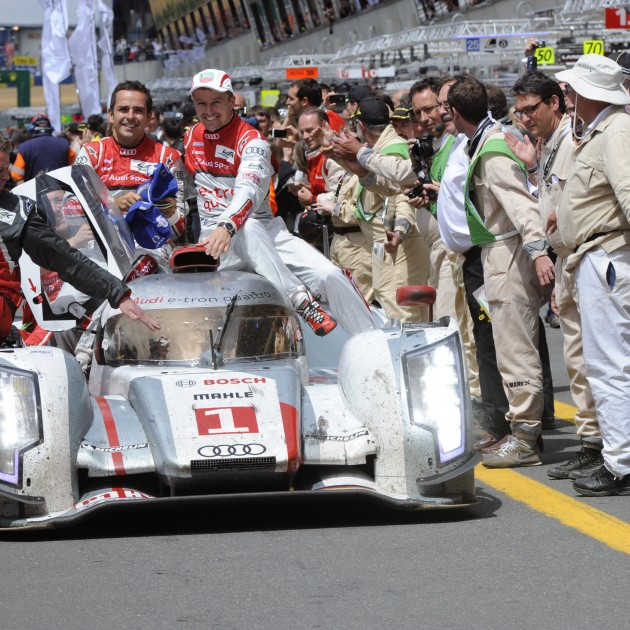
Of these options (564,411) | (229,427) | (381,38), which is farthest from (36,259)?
(381,38)

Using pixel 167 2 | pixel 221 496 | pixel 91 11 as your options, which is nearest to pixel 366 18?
pixel 91 11

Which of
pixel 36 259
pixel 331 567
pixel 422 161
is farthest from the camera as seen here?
pixel 422 161

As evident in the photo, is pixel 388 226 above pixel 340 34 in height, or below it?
below

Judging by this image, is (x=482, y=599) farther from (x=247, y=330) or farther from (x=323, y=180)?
(x=323, y=180)

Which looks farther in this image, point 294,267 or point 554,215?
point 294,267

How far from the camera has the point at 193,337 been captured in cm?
709

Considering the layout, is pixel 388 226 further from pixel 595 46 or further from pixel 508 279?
pixel 595 46

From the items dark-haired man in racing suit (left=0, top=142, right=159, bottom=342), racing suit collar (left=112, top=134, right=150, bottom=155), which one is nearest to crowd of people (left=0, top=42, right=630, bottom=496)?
racing suit collar (left=112, top=134, right=150, bottom=155)

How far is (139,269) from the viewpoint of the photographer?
26.0ft

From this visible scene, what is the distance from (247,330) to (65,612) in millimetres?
2643

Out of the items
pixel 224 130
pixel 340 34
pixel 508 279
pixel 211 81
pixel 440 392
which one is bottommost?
pixel 440 392

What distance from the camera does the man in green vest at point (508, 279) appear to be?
7520mm

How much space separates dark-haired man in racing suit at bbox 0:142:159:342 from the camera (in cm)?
691

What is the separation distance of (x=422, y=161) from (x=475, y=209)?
4.22 feet
